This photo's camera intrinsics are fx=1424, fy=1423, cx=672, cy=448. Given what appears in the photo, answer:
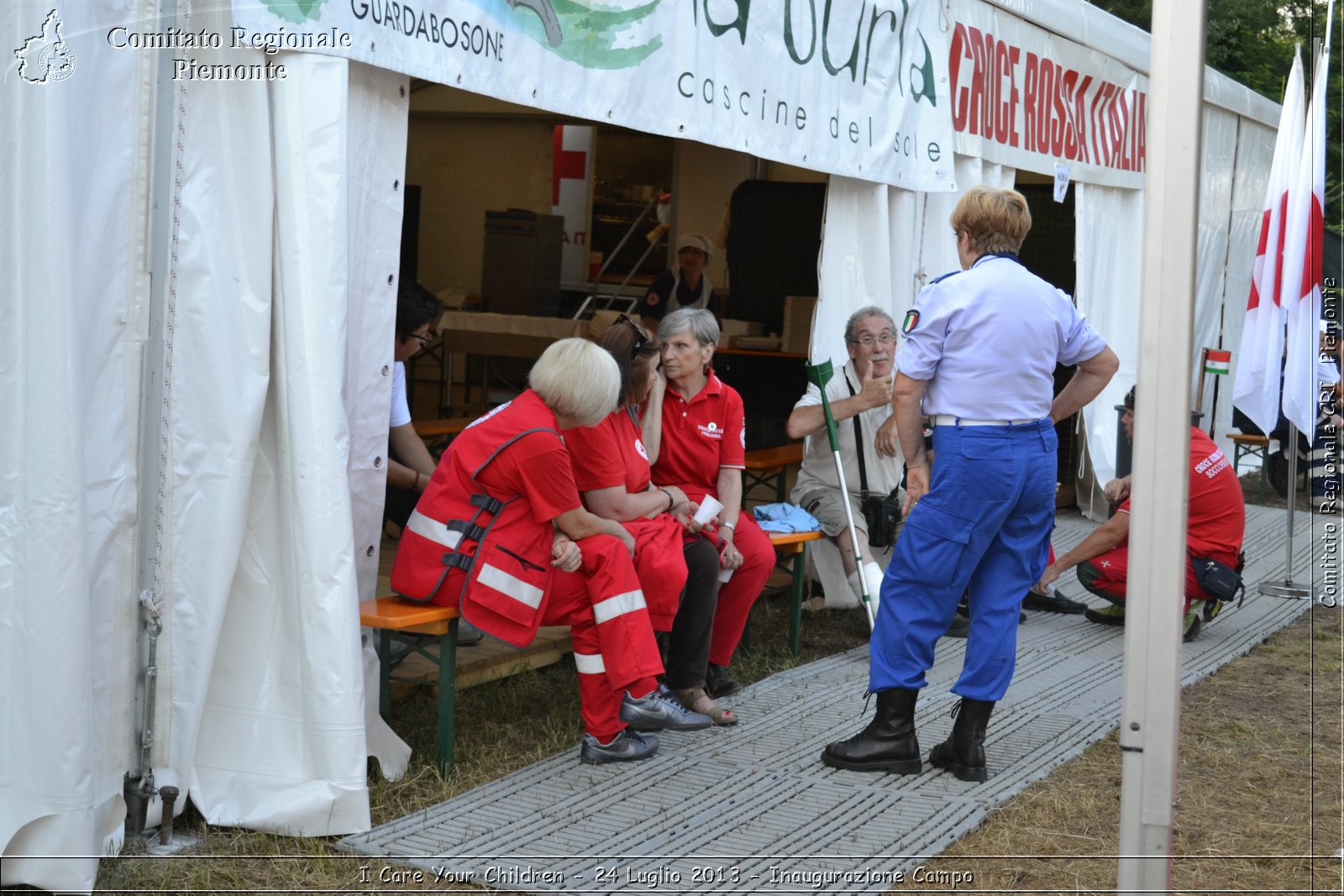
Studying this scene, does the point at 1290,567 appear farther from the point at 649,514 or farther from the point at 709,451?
the point at 649,514

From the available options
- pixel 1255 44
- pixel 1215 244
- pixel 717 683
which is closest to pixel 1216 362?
pixel 1215 244

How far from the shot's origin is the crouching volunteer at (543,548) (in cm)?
390

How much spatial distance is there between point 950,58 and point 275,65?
13.4 feet

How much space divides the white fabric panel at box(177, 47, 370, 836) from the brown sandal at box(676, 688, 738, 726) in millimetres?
1374

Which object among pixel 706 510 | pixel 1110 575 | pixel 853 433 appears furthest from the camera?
pixel 1110 575

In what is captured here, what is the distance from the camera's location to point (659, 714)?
4.27 metres

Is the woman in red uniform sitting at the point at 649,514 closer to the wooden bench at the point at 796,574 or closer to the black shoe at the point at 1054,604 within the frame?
the wooden bench at the point at 796,574

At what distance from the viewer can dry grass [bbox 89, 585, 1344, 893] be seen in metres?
3.29

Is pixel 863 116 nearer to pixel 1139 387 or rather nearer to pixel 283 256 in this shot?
pixel 283 256

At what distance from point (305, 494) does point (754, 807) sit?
4.77 feet

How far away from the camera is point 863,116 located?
596 cm

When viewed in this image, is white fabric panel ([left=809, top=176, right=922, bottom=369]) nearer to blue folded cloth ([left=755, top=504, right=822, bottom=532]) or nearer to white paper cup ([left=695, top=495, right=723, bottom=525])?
blue folded cloth ([left=755, top=504, right=822, bottom=532])

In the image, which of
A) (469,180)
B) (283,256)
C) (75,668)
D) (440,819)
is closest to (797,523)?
(440,819)

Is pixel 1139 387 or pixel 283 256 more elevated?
pixel 283 256
